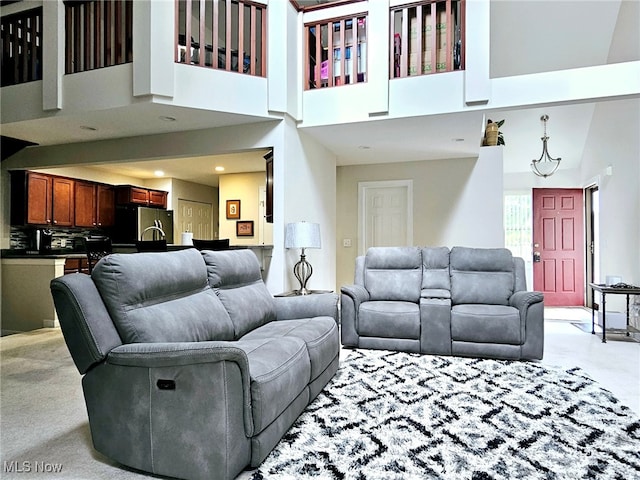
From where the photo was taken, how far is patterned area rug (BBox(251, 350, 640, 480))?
1815 mm

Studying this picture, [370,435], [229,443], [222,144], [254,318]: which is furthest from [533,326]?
[222,144]

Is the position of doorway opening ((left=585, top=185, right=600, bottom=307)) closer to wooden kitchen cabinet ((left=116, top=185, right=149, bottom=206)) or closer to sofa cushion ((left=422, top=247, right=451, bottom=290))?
sofa cushion ((left=422, top=247, right=451, bottom=290))

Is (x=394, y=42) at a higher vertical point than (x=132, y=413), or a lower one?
higher

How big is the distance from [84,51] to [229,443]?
4412mm

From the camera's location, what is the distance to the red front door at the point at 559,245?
7102 mm

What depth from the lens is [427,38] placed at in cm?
446

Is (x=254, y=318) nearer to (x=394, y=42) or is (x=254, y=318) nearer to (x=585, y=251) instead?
(x=394, y=42)

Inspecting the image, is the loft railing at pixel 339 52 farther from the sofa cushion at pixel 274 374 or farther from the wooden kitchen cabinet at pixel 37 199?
the wooden kitchen cabinet at pixel 37 199

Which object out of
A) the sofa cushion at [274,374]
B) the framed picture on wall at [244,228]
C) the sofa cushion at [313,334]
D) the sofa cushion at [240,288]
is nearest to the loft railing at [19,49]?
the sofa cushion at [240,288]

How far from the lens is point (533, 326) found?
346cm

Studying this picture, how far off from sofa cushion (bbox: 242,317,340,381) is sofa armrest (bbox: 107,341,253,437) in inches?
28.0

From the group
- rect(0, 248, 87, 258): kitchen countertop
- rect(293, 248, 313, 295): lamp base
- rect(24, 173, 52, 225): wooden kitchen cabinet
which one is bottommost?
rect(293, 248, 313, 295): lamp base

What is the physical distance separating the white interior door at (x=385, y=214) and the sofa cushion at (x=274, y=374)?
15.0 feet

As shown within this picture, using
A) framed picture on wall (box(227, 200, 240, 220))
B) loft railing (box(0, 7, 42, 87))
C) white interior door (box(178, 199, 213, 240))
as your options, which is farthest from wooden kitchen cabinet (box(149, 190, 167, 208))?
loft railing (box(0, 7, 42, 87))
